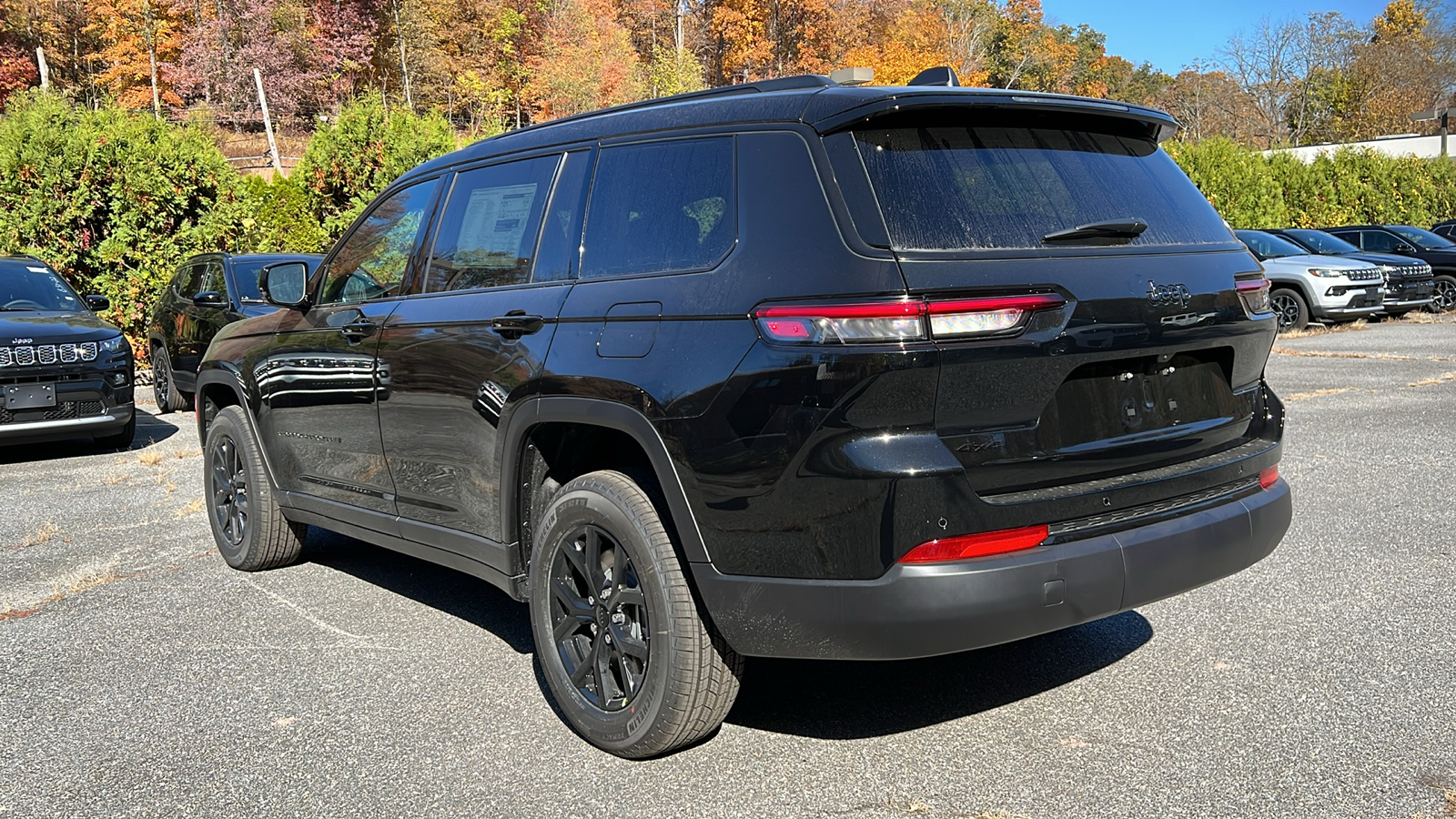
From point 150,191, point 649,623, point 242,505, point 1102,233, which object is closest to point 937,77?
point 1102,233

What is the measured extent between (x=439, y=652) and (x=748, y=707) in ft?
4.44

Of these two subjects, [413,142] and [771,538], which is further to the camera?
[413,142]

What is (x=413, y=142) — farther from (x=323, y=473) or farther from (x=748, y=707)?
(x=748, y=707)

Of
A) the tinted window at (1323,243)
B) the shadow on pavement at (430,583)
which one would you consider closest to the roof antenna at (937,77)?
the shadow on pavement at (430,583)

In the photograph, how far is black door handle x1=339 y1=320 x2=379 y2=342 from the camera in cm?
461

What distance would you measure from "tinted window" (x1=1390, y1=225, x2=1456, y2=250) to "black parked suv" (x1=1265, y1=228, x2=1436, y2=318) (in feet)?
6.70

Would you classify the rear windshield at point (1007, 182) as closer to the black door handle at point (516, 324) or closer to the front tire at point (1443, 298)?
the black door handle at point (516, 324)

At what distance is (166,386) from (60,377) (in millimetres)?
3288

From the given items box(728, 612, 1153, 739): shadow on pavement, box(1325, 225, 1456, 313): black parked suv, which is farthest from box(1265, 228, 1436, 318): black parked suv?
box(728, 612, 1153, 739): shadow on pavement

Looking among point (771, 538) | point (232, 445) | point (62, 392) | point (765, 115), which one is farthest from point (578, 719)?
point (62, 392)

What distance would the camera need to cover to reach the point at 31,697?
420 centimetres

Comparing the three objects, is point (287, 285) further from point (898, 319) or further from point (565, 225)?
point (898, 319)

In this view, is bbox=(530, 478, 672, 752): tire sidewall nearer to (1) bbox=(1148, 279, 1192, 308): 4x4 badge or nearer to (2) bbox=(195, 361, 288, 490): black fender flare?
(1) bbox=(1148, 279, 1192, 308): 4x4 badge

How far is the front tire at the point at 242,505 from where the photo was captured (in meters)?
5.64
